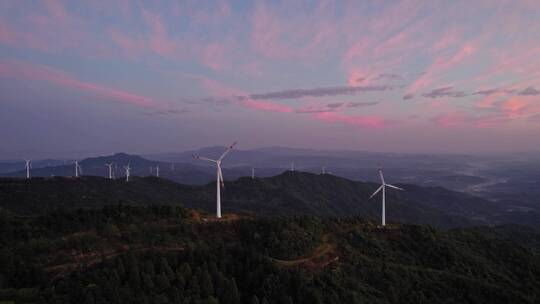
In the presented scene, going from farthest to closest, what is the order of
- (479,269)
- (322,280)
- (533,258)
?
1. (533,258)
2. (479,269)
3. (322,280)

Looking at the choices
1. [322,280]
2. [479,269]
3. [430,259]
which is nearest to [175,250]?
[322,280]

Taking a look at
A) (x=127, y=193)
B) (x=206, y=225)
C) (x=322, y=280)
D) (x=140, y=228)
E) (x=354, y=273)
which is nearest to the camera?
(x=322, y=280)

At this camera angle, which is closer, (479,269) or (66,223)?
(66,223)

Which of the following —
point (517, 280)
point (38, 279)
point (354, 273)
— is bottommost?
point (517, 280)

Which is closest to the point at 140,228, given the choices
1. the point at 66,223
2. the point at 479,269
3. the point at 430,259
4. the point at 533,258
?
the point at 66,223

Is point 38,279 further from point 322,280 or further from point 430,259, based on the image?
point 430,259

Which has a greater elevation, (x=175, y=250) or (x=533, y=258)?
(x=175, y=250)
